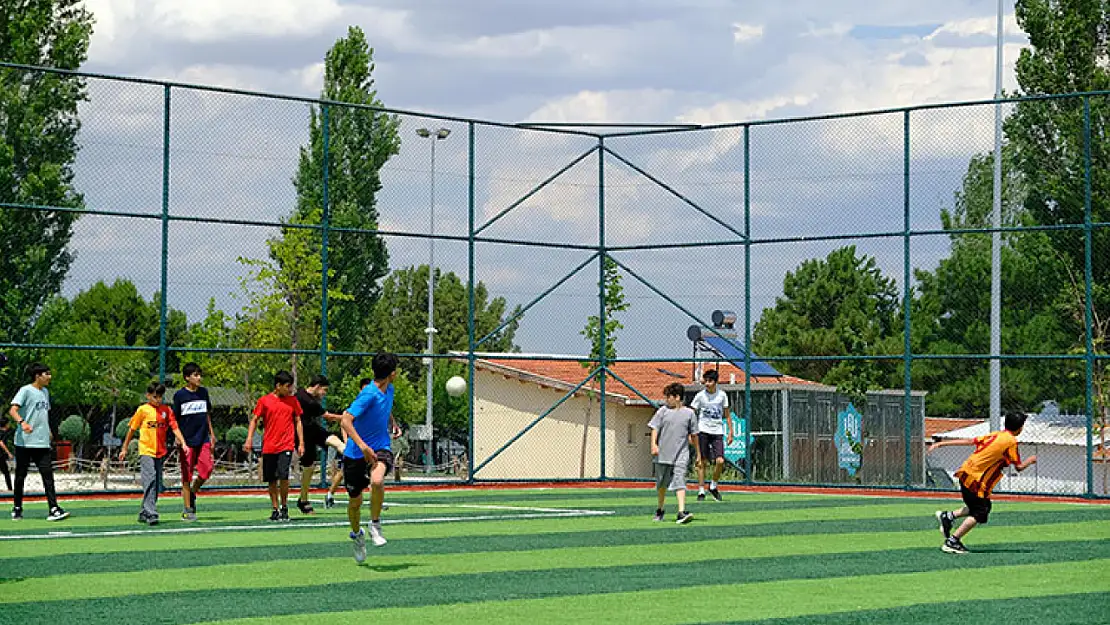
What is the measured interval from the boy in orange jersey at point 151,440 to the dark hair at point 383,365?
531 cm

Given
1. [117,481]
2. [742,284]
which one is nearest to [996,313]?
[742,284]

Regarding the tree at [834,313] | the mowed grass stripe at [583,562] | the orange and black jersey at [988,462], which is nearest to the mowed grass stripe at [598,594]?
the mowed grass stripe at [583,562]

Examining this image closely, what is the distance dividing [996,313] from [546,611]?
32.0 m

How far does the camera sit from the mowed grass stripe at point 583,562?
11.9m

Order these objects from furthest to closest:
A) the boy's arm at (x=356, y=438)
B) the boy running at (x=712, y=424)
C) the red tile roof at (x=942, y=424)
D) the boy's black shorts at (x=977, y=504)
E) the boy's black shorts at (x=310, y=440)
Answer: the red tile roof at (x=942, y=424)
the boy running at (x=712, y=424)
the boy's black shorts at (x=310, y=440)
the boy's black shorts at (x=977, y=504)
the boy's arm at (x=356, y=438)

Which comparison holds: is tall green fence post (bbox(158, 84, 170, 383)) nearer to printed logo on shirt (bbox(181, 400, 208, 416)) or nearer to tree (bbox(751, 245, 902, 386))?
printed logo on shirt (bbox(181, 400, 208, 416))

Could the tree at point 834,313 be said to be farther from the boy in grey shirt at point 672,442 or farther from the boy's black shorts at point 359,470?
the boy's black shorts at point 359,470

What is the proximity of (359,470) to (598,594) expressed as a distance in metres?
3.17

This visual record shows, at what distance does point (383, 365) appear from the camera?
13508mm

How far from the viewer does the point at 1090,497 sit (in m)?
24.3

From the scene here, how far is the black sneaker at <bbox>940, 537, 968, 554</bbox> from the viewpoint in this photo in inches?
565

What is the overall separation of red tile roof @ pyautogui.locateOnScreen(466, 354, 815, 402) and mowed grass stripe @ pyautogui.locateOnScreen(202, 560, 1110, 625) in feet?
80.5

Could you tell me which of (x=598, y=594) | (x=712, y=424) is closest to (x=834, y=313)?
(x=712, y=424)

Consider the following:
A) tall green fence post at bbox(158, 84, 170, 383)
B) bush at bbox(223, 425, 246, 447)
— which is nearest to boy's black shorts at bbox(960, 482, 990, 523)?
tall green fence post at bbox(158, 84, 170, 383)
